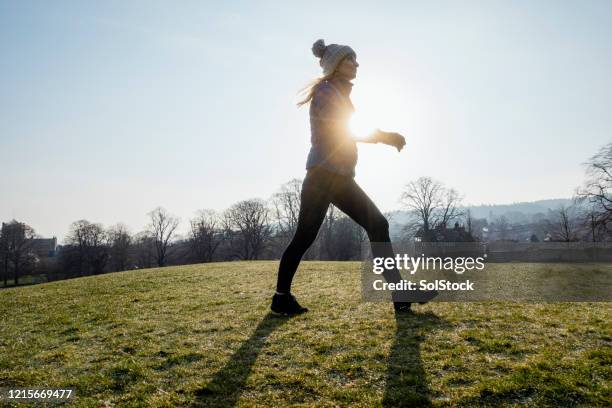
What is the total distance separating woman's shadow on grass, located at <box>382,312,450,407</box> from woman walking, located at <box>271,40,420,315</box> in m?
0.61

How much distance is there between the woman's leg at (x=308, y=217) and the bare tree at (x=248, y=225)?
66.5m

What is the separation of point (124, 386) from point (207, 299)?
10.9 ft

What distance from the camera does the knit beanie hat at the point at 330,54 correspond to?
432cm

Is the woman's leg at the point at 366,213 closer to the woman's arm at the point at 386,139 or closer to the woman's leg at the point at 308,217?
the woman's leg at the point at 308,217

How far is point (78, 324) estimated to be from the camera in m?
4.45

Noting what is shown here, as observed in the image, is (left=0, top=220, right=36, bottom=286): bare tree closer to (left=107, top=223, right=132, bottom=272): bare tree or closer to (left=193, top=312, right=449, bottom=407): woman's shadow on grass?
(left=107, top=223, right=132, bottom=272): bare tree

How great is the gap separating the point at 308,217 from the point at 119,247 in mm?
75303

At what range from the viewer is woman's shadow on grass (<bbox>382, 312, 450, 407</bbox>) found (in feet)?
6.73

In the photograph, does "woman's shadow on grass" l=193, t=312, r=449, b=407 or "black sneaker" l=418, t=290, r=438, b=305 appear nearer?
"woman's shadow on grass" l=193, t=312, r=449, b=407

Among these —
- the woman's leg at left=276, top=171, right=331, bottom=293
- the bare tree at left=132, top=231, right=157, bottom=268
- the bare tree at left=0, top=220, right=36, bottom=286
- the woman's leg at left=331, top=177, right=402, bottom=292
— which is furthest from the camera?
the bare tree at left=132, top=231, right=157, bottom=268

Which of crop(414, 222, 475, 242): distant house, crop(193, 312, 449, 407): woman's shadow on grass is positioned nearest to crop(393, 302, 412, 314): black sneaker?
crop(193, 312, 449, 407): woman's shadow on grass

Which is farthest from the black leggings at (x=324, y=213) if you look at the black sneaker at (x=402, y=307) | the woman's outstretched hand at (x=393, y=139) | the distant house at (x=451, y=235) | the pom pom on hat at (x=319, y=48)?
the distant house at (x=451, y=235)

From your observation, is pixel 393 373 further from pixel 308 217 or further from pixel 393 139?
pixel 393 139

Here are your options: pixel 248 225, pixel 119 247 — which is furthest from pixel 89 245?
pixel 248 225
